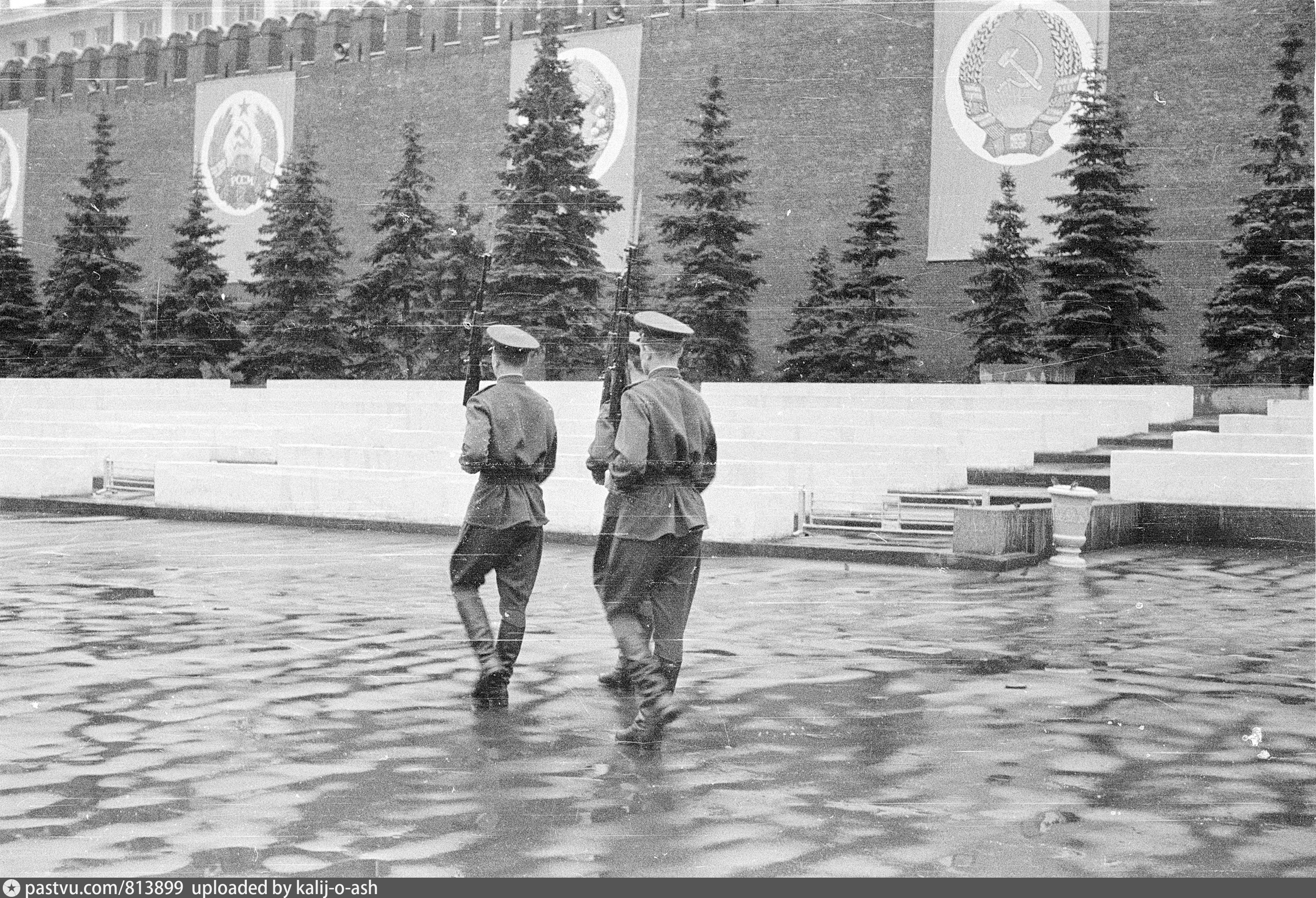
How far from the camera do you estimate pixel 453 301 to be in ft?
38.7

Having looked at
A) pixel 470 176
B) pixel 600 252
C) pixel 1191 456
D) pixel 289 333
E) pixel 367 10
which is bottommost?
pixel 1191 456

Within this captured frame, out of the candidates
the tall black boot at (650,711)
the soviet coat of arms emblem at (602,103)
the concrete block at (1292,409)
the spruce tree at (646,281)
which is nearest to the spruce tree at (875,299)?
the spruce tree at (646,281)

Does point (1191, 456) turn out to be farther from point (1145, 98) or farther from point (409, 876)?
point (1145, 98)

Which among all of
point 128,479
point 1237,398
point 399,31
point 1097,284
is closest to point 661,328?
point 128,479

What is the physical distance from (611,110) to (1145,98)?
7.11m

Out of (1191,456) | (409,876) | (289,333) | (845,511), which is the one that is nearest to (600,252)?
(289,333)

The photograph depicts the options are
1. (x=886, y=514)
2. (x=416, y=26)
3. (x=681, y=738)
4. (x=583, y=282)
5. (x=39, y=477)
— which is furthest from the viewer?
(x=416, y=26)

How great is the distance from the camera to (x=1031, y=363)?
16.3 meters

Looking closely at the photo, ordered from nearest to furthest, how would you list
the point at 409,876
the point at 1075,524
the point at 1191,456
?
the point at 409,876, the point at 1075,524, the point at 1191,456

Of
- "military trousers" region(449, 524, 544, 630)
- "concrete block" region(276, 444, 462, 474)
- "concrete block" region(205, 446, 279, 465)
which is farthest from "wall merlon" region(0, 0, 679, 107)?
"military trousers" region(449, 524, 544, 630)

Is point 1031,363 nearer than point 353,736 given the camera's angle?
No

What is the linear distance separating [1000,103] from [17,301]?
8217 millimetres

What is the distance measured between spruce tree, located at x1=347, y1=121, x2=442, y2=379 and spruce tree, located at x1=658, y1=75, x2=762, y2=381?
2.38 metres

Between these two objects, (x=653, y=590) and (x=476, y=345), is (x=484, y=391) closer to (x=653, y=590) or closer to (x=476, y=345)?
(x=476, y=345)
